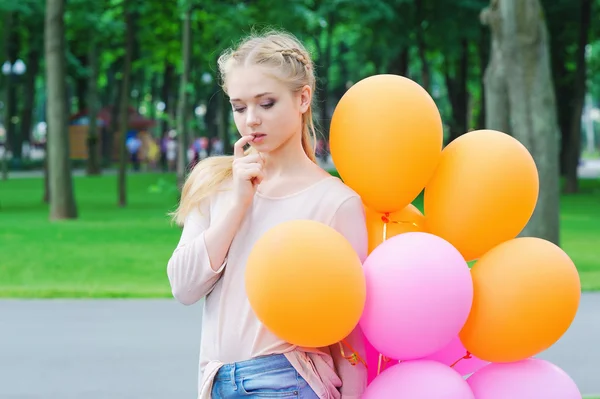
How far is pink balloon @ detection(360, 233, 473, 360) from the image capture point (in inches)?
105

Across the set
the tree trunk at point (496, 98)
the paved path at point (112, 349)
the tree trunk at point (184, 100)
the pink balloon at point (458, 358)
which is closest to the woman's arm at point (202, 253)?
the pink balloon at point (458, 358)

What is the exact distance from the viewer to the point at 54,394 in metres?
6.54

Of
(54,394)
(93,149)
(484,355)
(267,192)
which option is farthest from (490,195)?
(93,149)

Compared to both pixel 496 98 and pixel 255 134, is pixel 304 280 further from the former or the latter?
pixel 496 98

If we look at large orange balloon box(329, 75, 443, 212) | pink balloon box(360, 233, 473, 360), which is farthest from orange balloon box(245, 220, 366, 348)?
large orange balloon box(329, 75, 443, 212)

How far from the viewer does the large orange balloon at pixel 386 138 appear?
2.84 metres

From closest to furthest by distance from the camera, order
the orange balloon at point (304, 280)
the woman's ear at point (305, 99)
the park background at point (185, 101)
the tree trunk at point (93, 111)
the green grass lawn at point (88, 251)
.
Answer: the orange balloon at point (304, 280), the woman's ear at point (305, 99), the green grass lawn at point (88, 251), the park background at point (185, 101), the tree trunk at point (93, 111)

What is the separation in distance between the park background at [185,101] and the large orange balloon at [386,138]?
27 cm

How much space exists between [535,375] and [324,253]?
75 centimetres

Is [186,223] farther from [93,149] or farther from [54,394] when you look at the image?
[93,149]

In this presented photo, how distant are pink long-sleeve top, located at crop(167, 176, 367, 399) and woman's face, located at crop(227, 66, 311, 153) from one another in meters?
0.17

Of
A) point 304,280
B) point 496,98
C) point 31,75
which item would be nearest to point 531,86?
point 496,98

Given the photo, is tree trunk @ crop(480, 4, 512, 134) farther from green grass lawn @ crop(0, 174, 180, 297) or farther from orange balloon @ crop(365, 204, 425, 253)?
orange balloon @ crop(365, 204, 425, 253)

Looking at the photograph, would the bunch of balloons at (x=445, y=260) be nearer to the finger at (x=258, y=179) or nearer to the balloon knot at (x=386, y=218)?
the balloon knot at (x=386, y=218)
